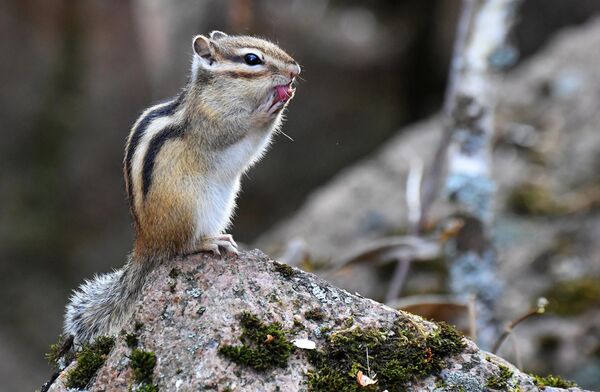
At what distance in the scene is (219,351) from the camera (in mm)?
3156

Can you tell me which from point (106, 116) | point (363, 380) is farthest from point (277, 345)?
point (106, 116)

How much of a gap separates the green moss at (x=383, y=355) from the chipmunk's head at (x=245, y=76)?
5.15 feet

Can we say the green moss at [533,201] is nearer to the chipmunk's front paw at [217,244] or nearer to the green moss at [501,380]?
the chipmunk's front paw at [217,244]

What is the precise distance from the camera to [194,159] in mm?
4266

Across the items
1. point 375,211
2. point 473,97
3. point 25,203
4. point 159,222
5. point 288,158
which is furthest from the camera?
point 288,158

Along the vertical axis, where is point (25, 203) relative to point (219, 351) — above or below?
above

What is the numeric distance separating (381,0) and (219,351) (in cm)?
1063

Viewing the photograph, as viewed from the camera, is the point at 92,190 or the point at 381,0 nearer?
the point at 92,190

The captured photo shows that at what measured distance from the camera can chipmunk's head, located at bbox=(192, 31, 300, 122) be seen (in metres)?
4.49

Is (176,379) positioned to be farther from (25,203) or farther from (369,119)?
(369,119)

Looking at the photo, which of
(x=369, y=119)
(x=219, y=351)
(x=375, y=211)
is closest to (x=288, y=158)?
(x=369, y=119)

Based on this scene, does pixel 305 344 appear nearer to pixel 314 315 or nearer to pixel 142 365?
pixel 314 315

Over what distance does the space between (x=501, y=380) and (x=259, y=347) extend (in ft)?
2.81

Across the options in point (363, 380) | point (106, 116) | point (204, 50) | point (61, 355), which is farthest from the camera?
point (106, 116)
